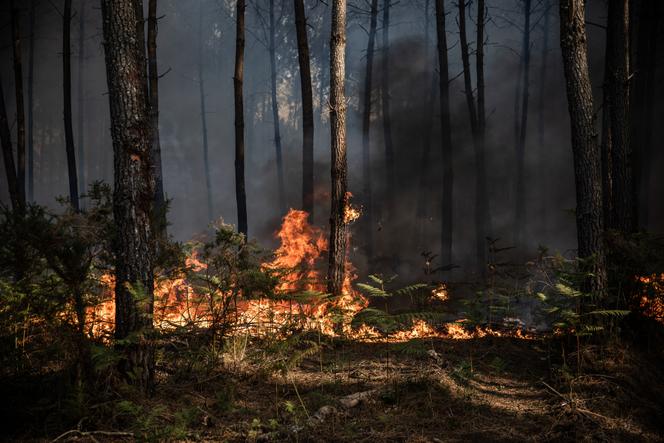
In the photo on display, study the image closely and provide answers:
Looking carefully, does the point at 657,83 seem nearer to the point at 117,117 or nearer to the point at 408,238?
the point at 408,238

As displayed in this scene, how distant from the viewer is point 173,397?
4762mm

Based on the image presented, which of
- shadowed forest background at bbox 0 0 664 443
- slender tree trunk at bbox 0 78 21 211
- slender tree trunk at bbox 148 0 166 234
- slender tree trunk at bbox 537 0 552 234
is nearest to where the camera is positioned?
shadowed forest background at bbox 0 0 664 443

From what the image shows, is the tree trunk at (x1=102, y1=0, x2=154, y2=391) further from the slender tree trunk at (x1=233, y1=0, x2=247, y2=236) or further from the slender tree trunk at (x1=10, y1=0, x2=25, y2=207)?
the slender tree trunk at (x1=10, y1=0, x2=25, y2=207)

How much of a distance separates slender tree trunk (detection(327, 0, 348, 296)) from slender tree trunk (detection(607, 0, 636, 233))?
5533mm

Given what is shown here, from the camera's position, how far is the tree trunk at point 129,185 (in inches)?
188

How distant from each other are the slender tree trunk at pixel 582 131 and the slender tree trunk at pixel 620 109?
8.58 ft

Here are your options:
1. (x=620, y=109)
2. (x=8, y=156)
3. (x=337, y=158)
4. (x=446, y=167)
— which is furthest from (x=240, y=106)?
→ (x=620, y=109)

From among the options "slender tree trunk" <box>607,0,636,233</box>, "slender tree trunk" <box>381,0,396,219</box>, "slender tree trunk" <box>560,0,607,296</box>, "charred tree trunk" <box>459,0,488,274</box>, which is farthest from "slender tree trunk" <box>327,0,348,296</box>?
"slender tree trunk" <box>381,0,396,219</box>

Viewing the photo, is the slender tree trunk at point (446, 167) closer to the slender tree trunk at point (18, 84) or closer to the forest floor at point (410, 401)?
the forest floor at point (410, 401)

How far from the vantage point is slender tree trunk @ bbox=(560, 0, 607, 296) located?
6520mm

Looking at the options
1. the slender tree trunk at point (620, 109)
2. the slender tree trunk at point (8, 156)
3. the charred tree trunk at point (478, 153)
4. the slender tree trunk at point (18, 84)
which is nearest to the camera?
the slender tree trunk at point (620, 109)

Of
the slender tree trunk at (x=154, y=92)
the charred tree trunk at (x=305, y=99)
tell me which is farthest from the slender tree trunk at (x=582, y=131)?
the slender tree trunk at (x=154, y=92)

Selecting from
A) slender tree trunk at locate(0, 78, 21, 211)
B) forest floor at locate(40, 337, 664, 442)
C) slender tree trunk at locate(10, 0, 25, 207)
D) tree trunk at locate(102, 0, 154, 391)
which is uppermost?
slender tree trunk at locate(10, 0, 25, 207)

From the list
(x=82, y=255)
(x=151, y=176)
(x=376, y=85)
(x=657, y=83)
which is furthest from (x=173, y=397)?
(x=376, y=85)
